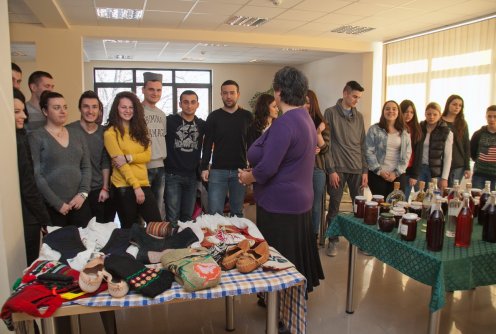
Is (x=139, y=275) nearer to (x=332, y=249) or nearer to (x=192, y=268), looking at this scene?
(x=192, y=268)

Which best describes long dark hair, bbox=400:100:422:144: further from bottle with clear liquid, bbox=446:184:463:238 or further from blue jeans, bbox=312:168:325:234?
bottle with clear liquid, bbox=446:184:463:238

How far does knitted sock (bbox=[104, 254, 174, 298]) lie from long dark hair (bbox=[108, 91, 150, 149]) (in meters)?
1.37

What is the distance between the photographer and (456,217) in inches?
77.5

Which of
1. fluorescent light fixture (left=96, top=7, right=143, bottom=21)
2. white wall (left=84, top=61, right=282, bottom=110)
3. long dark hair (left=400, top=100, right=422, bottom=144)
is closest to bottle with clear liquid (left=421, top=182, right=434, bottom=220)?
long dark hair (left=400, top=100, right=422, bottom=144)

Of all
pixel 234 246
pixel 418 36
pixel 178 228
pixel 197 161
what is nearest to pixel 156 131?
pixel 197 161

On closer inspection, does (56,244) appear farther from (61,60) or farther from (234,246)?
(61,60)

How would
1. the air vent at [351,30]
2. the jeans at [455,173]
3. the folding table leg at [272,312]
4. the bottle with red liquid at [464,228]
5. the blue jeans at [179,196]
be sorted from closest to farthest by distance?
the folding table leg at [272,312]
the bottle with red liquid at [464,228]
the blue jeans at [179,196]
the jeans at [455,173]
the air vent at [351,30]

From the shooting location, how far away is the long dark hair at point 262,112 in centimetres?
296

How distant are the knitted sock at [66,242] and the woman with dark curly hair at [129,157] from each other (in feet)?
3.23

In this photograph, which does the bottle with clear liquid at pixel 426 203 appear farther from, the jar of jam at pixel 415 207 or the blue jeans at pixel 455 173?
the blue jeans at pixel 455 173

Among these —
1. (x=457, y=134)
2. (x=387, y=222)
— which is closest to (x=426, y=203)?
(x=387, y=222)

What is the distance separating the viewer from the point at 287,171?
2043 mm

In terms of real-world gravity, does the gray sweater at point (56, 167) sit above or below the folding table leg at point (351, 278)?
above

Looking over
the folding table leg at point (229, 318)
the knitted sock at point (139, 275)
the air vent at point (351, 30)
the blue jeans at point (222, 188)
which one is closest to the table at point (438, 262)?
the folding table leg at point (229, 318)
